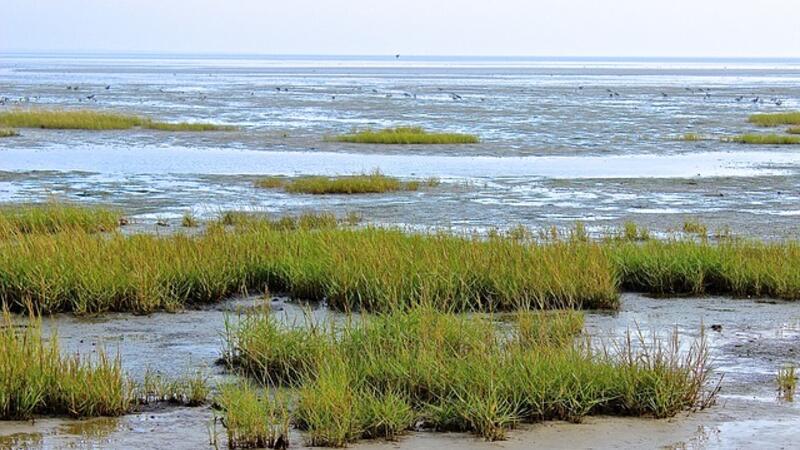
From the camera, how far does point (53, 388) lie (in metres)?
8.15

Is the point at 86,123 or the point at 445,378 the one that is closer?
the point at 445,378

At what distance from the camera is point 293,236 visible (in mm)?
14641

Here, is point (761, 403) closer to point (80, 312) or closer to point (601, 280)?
point (601, 280)

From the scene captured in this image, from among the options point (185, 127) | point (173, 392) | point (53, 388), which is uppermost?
point (53, 388)

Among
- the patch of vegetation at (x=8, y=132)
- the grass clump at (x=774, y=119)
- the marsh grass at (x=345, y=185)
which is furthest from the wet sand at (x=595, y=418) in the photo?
the grass clump at (x=774, y=119)

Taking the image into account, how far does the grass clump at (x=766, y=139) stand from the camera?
126 feet

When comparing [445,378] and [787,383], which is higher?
[445,378]

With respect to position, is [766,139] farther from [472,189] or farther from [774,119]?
[472,189]

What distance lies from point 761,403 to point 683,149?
29052 millimetres

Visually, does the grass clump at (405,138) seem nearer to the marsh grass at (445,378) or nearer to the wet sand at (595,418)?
the wet sand at (595,418)

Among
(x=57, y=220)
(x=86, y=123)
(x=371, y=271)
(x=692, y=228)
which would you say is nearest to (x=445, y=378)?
(x=371, y=271)

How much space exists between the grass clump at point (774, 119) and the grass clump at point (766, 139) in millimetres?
7806

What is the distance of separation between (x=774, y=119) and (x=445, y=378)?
43077 millimetres

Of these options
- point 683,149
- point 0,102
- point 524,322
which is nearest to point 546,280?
point 524,322
